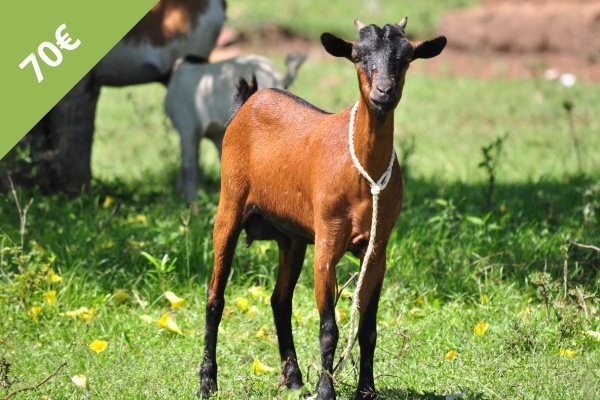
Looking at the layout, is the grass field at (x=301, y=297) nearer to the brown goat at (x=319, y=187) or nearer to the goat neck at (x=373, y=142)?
the brown goat at (x=319, y=187)

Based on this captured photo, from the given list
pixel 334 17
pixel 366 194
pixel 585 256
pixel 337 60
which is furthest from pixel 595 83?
pixel 366 194

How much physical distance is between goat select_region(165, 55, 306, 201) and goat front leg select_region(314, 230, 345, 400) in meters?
3.63

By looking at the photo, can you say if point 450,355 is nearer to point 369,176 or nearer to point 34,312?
point 369,176

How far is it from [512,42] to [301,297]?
10.3 metres

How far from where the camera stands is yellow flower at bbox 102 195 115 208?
744cm

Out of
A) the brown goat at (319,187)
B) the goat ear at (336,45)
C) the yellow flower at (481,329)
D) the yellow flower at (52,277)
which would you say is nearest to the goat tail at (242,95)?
the brown goat at (319,187)

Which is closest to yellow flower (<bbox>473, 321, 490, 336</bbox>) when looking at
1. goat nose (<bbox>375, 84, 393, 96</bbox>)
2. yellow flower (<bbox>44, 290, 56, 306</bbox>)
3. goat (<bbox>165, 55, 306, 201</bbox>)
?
goat nose (<bbox>375, 84, 393, 96</bbox>)

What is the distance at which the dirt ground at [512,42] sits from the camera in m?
14.6

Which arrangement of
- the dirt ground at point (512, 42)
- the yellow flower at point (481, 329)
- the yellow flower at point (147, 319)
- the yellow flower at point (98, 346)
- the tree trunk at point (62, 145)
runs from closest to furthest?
the yellow flower at point (98, 346) < the yellow flower at point (481, 329) < the yellow flower at point (147, 319) < the tree trunk at point (62, 145) < the dirt ground at point (512, 42)

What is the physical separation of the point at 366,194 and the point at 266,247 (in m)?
2.43

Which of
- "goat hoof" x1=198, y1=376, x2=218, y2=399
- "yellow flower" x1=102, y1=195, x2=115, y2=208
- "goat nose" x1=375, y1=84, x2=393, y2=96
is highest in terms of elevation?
"goat nose" x1=375, y1=84, x2=393, y2=96

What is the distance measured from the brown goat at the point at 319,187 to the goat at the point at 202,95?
2714mm

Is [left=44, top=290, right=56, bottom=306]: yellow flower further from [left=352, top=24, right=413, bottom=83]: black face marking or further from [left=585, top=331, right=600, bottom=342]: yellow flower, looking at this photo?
[left=585, top=331, right=600, bottom=342]: yellow flower

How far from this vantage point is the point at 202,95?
785cm
